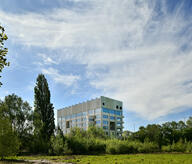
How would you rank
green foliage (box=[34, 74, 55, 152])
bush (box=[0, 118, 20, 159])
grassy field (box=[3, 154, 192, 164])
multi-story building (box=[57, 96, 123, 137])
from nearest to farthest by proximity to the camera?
1. grassy field (box=[3, 154, 192, 164])
2. bush (box=[0, 118, 20, 159])
3. green foliage (box=[34, 74, 55, 152])
4. multi-story building (box=[57, 96, 123, 137])

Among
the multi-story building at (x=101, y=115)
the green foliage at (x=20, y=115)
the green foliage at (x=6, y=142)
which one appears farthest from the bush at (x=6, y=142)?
the multi-story building at (x=101, y=115)

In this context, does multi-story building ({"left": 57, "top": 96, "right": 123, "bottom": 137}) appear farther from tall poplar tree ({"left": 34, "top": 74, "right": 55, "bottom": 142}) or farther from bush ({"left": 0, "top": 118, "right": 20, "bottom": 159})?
bush ({"left": 0, "top": 118, "right": 20, "bottom": 159})

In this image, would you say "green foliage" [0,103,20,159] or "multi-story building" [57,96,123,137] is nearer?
"green foliage" [0,103,20,159]

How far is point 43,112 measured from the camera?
4406cm

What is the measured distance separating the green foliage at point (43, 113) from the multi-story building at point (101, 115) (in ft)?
135

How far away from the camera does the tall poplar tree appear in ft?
139

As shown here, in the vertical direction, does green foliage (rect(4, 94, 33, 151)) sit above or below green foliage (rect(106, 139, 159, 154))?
above

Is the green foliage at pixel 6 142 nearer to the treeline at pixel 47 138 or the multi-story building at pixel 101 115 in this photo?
Result: the treeline at pixel 47 138

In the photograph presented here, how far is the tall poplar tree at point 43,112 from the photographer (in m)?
42.4

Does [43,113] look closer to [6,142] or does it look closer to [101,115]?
[6,142]

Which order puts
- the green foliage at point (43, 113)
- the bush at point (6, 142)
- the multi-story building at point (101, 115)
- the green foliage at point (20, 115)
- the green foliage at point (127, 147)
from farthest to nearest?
the multi-story building at point (101, 115) < the green foliage at point (20, 115) < the green foliage at point (43, 113) < the green foliage at point (127, 147) < the bush at point (6, 142)

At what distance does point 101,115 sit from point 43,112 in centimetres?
4449

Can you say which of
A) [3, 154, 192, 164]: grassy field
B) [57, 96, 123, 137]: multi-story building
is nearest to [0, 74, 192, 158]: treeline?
[3, 154, 192, 164]: grassy field

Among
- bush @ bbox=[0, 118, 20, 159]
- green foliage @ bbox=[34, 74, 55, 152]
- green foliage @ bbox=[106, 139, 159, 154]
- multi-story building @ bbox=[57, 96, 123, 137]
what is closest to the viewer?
bush @ bbox=[0, 118, 20, 159]
